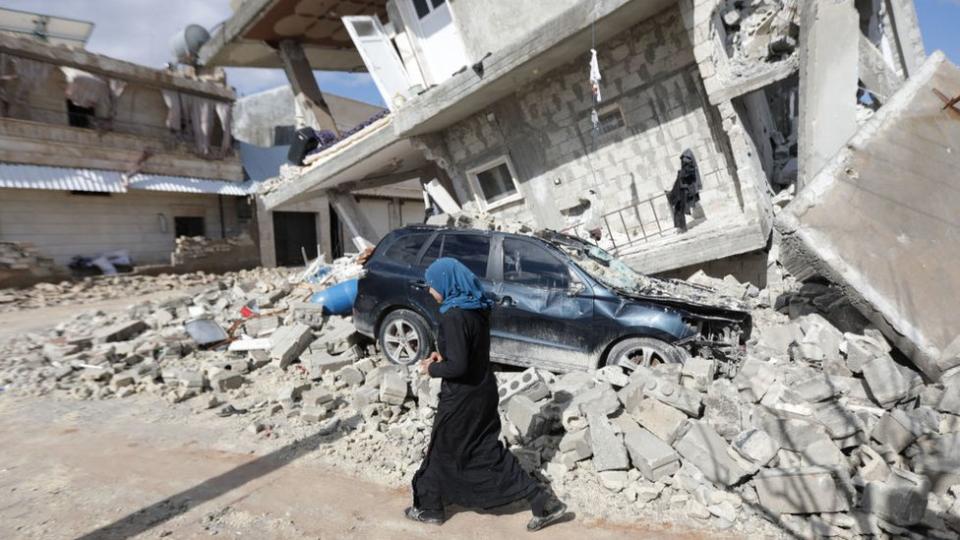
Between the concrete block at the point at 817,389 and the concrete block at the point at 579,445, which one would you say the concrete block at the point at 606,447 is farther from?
the concrete block at the point at 817,389

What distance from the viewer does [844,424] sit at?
3.91m

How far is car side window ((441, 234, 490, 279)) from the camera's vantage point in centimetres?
586

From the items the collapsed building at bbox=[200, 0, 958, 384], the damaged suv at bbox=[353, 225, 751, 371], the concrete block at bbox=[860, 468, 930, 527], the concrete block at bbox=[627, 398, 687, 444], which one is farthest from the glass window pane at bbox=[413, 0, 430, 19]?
the concrete block at bbox=[860, 468, 930, 527]

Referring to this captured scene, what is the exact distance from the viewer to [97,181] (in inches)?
658

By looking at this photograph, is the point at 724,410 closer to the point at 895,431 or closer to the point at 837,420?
the point at 837,420

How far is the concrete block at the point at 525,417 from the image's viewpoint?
4195 millimetres

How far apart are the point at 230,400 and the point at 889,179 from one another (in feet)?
23.5

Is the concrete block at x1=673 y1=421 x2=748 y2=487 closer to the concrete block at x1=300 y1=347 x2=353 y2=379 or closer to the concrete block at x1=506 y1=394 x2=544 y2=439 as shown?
the concrete block at x1=506 y1=394 x2=544 y2=439

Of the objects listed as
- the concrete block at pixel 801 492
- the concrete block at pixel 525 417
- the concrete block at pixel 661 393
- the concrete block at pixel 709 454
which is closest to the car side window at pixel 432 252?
the concrete block at pixel 525 417

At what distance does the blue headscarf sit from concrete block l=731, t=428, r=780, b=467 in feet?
7.39

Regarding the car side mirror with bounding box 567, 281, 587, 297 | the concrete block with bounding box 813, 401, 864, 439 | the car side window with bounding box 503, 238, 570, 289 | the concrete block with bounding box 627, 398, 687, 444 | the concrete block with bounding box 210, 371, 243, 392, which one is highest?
the car side window with bounding box 503, 238, 570, 289

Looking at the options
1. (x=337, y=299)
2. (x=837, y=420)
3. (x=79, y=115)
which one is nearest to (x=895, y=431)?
(x=837, y=420)

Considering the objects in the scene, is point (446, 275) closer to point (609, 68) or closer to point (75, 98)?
point (609, 68)

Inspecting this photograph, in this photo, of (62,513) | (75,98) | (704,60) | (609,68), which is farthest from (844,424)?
(75,98)
